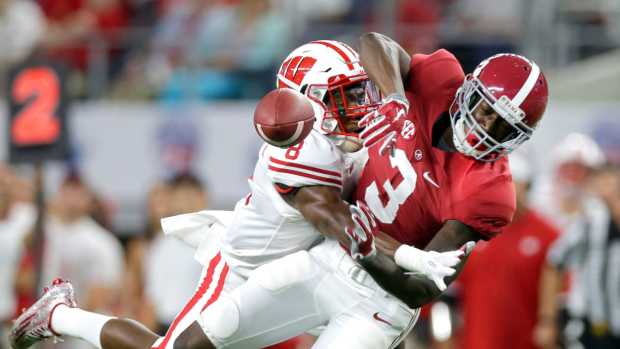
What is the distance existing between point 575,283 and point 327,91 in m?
3.32

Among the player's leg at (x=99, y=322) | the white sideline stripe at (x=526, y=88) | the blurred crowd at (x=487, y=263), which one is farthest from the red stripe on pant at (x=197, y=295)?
the blurred crowd at (x=487, y=263)

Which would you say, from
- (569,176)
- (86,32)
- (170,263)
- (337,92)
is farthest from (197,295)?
(86,32)

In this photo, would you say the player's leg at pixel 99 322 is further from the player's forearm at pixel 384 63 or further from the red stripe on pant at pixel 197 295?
the player's forearm at pixel 384 63

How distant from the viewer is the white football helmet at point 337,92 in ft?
16.9

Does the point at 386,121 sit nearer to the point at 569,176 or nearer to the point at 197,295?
the point at 197,295

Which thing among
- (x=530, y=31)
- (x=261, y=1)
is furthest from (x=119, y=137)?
(x=530, y=31)

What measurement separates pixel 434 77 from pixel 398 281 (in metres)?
0.86

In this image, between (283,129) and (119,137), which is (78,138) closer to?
(119,137)

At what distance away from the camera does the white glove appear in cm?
450

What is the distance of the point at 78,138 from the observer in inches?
398

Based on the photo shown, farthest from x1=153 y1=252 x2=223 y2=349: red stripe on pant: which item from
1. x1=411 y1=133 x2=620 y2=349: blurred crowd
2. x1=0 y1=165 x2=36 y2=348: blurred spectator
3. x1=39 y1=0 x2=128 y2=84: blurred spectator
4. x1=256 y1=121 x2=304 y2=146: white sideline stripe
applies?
x1=39 y1=0 x2=128 y2=84: blurred spectator

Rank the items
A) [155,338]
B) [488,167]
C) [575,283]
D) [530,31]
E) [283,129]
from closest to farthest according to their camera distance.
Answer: [283,129] < [488,167] < [155,338] < [575,283] < [530,31]

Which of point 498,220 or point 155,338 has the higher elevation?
point 498,220

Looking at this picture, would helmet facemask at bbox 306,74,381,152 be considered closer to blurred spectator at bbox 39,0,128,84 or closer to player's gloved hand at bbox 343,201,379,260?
player's gloved hand at bbox 343,201,379,260
